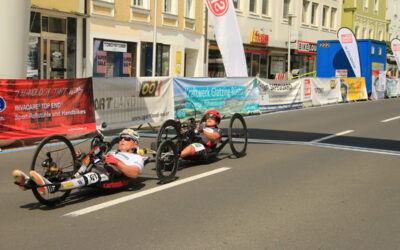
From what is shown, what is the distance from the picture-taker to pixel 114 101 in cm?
1229

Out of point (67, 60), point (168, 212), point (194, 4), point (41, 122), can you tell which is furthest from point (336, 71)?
point (168, 212)

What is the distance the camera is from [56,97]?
10.8 meters

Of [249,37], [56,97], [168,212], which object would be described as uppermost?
[249,37]

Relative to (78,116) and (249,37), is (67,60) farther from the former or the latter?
(249,37)

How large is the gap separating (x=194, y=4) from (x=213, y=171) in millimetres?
22037

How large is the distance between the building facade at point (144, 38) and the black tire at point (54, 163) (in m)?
14.7

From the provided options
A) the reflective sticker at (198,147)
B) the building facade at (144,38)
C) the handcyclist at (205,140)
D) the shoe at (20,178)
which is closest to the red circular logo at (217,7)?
the building facade at (144,38)

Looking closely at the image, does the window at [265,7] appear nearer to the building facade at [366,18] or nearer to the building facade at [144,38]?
the building facade at [144,38]

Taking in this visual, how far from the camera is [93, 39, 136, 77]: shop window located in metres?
22.5

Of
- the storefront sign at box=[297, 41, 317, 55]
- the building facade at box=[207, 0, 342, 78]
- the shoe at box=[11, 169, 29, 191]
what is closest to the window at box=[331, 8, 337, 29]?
the building facade at box=[207, 0, 342, 78]

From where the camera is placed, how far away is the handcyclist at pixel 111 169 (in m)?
5.11

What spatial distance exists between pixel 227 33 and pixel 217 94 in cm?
248

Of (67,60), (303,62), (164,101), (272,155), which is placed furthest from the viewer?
(303,62)

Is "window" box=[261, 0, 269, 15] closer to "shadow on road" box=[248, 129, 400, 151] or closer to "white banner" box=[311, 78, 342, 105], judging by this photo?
"white banner" box=[311, 78, 342, 105]
